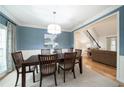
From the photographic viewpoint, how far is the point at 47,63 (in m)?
→ 2.45

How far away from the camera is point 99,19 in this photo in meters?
Answer: 3.63

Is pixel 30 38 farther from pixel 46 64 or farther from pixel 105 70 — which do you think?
pixel 105 70

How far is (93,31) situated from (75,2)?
8.12 metres

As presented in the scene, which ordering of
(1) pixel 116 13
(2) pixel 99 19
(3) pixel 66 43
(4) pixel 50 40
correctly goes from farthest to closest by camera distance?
(3) pixel 66 43
(4) pixel 50 40
(2) pixel 99 19
(1) pixel 116 13

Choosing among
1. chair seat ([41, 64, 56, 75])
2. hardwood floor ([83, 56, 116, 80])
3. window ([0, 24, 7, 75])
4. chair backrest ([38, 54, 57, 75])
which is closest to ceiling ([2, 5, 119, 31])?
window ([0, 24, 7, 75])

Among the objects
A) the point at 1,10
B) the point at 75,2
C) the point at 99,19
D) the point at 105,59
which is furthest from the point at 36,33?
the point at 75,2

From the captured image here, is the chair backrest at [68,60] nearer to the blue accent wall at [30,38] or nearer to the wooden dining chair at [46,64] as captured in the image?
the wooden dining chair at [46,64]

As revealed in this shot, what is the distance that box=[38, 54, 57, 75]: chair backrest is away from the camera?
239 cm

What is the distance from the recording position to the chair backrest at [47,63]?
2393mm

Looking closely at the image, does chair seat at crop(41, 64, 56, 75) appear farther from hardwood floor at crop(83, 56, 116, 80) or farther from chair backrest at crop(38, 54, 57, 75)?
hardwood floor at crop(83, 56, 116, 80)

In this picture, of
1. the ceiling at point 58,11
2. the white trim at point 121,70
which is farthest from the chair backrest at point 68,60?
the ceiling at point 58,11
